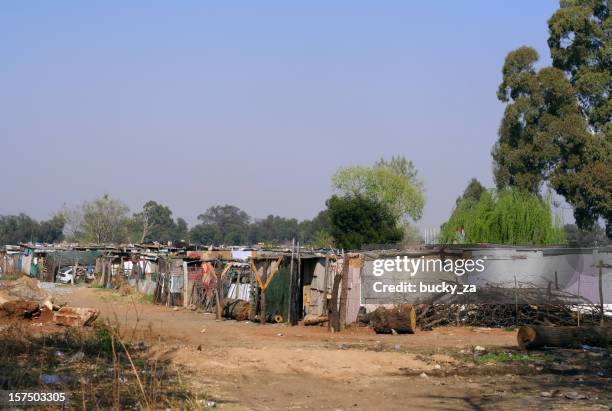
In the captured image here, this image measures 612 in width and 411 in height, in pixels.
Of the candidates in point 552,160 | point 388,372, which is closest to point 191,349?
point 388,372

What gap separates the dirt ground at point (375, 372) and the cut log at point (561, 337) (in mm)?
517

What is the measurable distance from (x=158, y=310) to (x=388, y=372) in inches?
732

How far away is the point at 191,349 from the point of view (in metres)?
17.1

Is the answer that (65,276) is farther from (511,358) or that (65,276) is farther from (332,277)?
(511,358)

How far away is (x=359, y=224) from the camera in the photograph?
184 ft

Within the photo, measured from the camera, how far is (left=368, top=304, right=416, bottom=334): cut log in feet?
73.4

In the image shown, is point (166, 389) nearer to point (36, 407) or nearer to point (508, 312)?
point (36, 407)

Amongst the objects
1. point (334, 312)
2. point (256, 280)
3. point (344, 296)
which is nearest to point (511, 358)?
point (334, 312)

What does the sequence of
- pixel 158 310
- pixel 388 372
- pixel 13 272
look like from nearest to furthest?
pixel 388 372 → pixel 158 310 → pixel 13 272

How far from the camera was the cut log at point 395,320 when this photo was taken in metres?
22.4

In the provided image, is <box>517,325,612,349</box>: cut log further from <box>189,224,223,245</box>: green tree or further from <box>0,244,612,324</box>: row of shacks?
<box>189,224,223,245</box>: green tree

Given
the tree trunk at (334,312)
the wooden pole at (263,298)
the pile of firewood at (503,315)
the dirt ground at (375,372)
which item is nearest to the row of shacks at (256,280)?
the wooden pole at (263,298)

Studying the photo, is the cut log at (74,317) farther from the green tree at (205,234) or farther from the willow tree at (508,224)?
the green tree at (205,234)

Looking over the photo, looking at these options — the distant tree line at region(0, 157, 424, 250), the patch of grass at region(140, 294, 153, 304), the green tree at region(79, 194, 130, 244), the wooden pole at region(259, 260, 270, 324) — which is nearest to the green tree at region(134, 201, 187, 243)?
the distant tree line at region(0, 157, 424, 250)
